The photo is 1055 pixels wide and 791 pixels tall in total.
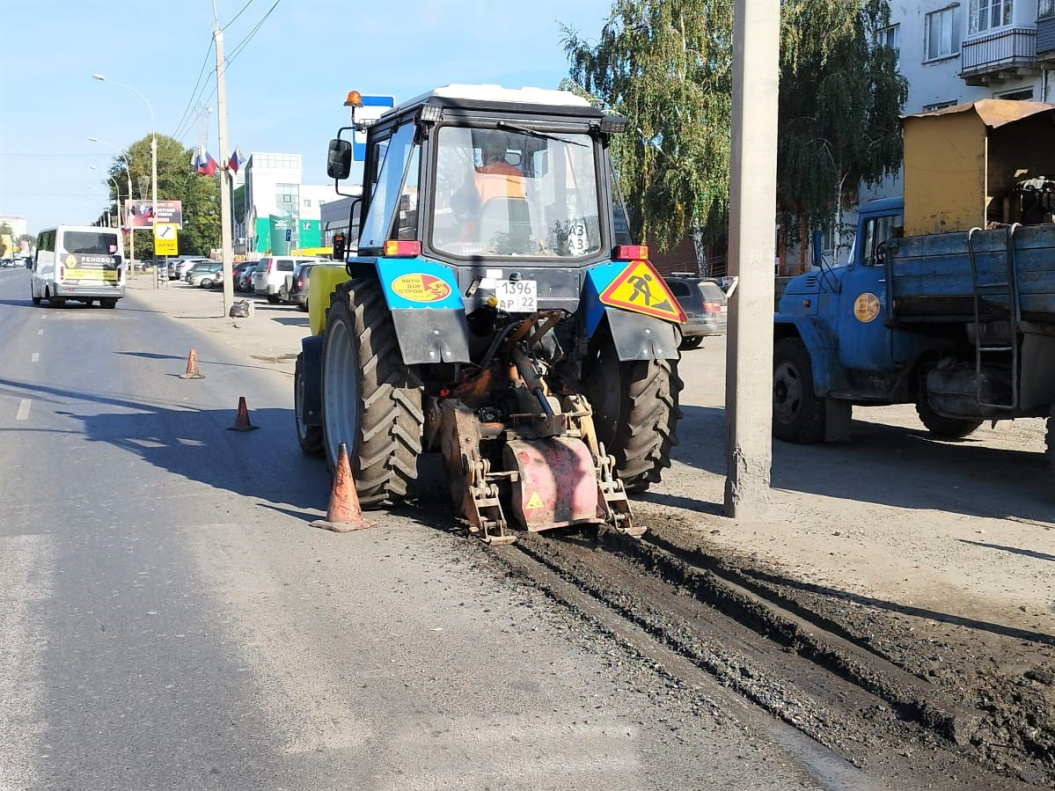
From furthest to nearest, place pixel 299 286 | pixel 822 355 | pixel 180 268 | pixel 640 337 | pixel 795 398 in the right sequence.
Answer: pixel 180 268, pixel 299 286, pixel 795 398, pixel 822 355, pixel 640 337

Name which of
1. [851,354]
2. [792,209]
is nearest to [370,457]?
[851,354]

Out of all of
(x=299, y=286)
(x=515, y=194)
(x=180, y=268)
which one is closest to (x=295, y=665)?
(x=515, y=194)

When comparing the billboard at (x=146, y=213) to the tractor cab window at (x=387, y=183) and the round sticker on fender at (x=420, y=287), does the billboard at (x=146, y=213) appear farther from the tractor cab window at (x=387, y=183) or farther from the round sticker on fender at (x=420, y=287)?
the round sticker on fender at (x=420, y=287)

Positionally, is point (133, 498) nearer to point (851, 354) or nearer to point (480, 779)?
point (480, 779)

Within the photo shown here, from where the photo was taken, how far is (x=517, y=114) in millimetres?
7816

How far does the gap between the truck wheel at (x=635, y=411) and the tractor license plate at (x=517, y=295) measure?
666mm

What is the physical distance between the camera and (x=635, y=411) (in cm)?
773

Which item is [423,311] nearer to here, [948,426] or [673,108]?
[948,426]

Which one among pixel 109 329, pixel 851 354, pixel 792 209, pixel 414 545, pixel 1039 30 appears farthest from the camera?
pixel 792 209

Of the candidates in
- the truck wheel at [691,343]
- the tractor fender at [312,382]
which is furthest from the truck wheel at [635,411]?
the truck wheel at [691,343]

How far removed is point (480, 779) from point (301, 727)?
2.72 feet

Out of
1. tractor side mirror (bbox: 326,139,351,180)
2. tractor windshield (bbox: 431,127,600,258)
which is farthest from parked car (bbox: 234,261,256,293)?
tractor windshield (bbox: 431,127,600,258)

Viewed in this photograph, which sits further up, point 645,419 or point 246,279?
point 246,279

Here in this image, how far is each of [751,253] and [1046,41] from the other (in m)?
28.0
